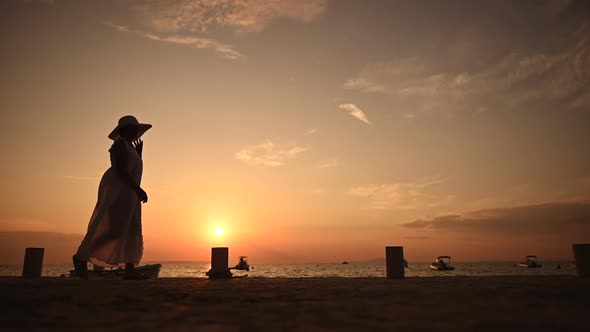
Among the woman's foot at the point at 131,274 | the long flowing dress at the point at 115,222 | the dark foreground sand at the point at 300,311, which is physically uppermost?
the long flowing dress at the point at 115,222

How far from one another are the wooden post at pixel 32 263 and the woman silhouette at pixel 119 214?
13.3ft

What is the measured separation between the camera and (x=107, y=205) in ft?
25.5

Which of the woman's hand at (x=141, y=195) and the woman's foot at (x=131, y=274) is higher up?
the woman's hand at (x=141, y=195)

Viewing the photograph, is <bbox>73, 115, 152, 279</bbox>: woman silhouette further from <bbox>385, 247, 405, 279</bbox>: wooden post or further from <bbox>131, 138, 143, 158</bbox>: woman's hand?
<bbox>385, 247, 405, 279</bbox>: wooden post

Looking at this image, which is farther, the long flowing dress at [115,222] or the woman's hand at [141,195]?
the woman's hand at [141,195]

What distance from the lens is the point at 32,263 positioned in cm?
1047

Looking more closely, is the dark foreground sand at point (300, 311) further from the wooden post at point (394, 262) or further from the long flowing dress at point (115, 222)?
the wooden post at point (394, 262)

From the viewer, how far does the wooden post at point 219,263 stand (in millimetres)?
9600

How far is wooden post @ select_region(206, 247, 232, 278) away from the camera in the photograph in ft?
31.5

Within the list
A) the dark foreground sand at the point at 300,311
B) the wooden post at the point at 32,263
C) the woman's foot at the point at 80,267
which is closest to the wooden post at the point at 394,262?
the dark foreground sand at the point at 300,311

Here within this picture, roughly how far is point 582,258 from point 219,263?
27.9 feet

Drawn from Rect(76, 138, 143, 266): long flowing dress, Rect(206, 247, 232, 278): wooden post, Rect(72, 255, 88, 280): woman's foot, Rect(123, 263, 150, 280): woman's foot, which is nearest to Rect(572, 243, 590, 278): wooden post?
Rect(206, 247, 232, 278): wooden post

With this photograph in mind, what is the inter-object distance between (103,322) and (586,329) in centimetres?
350

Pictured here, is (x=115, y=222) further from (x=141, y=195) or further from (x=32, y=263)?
(x=32, y=263)
